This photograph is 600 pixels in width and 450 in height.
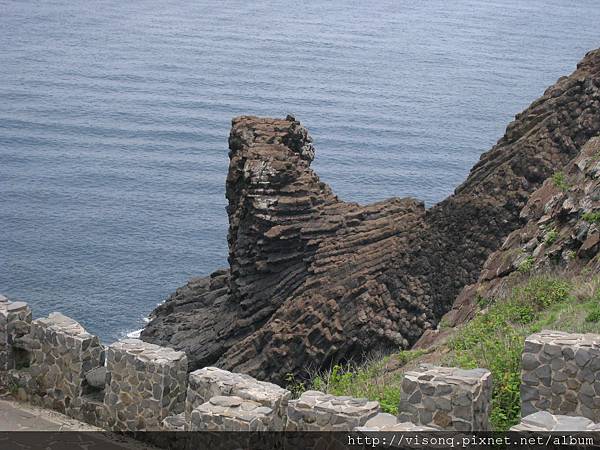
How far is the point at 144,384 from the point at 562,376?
664 centimetres

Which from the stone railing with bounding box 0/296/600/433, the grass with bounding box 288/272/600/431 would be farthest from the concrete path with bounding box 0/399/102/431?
the grass with bounding box 288/272/600/431

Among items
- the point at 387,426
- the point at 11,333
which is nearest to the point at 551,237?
the point at 11,333

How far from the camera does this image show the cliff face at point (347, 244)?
1459 inches

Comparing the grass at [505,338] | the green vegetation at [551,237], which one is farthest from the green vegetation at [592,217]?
the grass at [505,338]

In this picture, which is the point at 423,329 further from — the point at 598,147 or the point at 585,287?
the point at 585,287

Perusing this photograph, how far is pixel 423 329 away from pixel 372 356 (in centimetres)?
249

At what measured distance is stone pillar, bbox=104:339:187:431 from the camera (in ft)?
57.2

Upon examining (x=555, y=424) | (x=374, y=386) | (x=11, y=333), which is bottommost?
(x=374, y=386)

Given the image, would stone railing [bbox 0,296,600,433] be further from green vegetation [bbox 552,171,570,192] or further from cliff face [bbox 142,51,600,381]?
green vegetation [bbox 552,171,570,192]

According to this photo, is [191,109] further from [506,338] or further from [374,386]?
[506,338]

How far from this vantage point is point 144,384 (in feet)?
57.8

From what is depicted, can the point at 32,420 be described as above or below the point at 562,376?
below

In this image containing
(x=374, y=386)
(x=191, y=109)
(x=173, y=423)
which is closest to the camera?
(x=173, y=423)

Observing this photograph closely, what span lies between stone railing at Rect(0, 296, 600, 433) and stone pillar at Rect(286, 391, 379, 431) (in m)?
0.01
